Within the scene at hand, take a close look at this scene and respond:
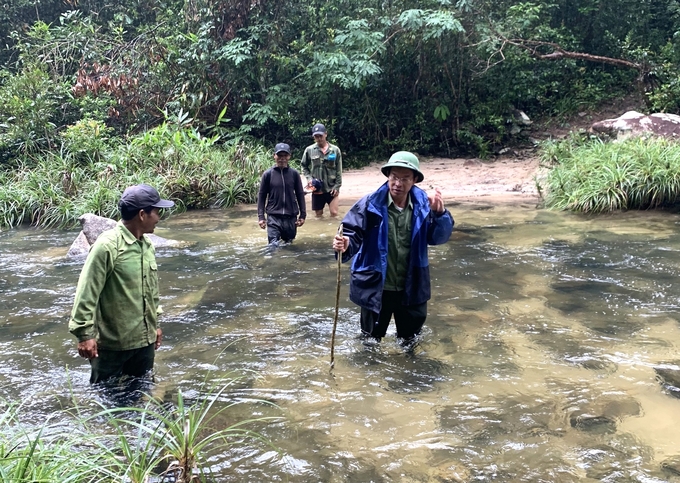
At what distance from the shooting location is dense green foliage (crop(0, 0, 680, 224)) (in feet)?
49.8

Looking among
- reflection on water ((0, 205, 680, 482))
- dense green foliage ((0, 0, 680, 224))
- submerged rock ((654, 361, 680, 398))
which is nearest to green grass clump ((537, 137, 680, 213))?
reflection on water ((0, 205, 680, 482))

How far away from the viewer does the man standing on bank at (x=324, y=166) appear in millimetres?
9672

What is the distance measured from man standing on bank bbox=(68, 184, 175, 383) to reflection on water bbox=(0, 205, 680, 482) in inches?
17.5

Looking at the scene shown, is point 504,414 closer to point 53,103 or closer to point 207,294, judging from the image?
point 207,294

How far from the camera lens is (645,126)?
40.2 feet

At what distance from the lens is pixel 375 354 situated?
4.76 metres

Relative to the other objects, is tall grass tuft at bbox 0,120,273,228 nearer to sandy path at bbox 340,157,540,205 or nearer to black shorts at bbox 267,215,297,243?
sandy path at bbox 340,157,540,205

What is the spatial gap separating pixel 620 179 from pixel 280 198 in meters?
6.05

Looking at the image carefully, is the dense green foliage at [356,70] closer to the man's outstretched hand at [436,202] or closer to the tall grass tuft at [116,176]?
the tall grass tuft at [116,176]

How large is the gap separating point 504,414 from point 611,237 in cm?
574

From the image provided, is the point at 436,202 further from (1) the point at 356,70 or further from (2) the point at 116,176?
(1) the point at 356,70

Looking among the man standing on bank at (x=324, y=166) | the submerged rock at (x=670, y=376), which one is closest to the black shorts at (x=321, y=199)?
the man standing on bank at (x=324, y=166)

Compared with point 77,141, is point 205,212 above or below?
below

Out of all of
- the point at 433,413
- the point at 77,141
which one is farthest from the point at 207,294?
the point at 77,141
